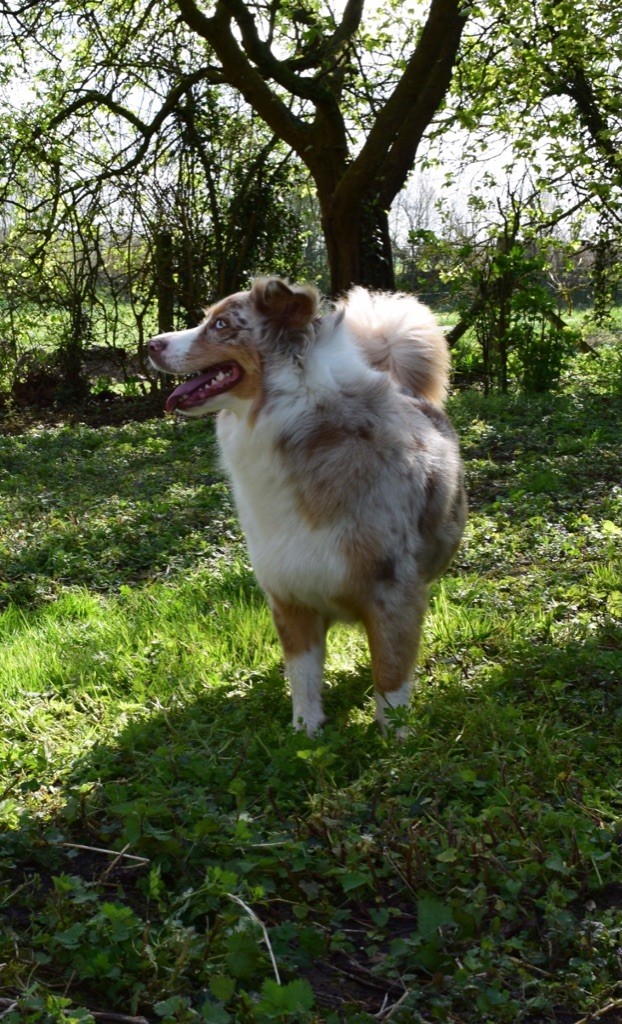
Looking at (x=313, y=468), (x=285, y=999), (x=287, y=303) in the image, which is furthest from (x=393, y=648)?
(x=285, y=999)

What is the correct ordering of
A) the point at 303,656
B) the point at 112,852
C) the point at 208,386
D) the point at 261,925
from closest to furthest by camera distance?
the point at 261,925 → the point at 112,852 → the point at 208,386 → the point at 303,656

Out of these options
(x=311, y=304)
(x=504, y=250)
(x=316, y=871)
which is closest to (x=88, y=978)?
(x=316, y=871)

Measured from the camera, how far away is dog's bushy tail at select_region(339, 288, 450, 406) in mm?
4473

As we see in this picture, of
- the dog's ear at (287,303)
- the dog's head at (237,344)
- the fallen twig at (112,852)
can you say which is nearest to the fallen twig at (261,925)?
the fallen twig at (112,852)

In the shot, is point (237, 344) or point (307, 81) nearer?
point (237, 344)

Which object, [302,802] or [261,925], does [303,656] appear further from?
[261,925]

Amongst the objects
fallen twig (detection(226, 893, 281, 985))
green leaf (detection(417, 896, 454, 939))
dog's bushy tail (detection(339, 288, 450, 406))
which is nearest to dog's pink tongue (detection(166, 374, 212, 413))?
dog's bushy tail (detection(339, 288, 450, 406))

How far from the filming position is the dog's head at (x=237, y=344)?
388 cm

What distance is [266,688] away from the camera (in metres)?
4.48

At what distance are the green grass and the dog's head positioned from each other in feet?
4.21

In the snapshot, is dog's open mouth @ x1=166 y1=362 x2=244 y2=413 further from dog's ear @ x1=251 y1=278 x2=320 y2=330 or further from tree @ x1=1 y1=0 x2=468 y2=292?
tree @ x1=1 y1=0 x2=468 y2=292

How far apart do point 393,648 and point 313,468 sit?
0.77m

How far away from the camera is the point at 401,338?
4.54 meters

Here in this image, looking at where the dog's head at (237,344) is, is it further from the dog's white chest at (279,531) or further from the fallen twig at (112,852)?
the fallen twig at (112,852)
